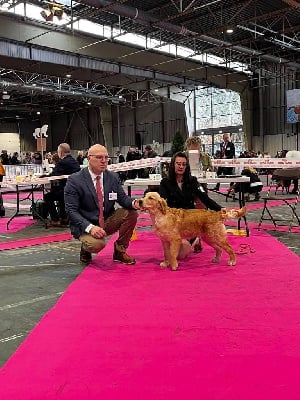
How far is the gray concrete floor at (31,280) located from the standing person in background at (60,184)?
781mm

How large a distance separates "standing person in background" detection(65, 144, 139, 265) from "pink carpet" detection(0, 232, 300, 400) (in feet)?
1.12

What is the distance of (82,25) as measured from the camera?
13.6 m

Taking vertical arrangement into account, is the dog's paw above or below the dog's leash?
above

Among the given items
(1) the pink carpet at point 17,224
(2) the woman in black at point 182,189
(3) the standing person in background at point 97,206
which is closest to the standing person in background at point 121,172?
(1) the pink carpet at point 17,224

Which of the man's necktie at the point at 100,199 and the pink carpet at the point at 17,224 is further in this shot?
the pink carpet at the point at 17,224

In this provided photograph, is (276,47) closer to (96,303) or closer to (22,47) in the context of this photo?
(22,47)

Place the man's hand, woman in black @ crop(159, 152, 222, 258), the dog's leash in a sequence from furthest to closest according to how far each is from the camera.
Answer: the dog's leash, woman in black @ crop(159, 152, 222, 258), the man's hand

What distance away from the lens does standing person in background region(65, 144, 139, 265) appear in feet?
12.3

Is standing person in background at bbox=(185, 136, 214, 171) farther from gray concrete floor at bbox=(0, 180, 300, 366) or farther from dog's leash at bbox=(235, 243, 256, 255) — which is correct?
dog's leash at bbox=(235, 243, 256, 255)

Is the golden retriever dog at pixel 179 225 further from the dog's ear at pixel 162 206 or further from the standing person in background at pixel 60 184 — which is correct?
the standing person in background at pixel 60 184

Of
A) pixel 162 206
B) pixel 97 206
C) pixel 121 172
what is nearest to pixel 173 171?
pixel 162 206

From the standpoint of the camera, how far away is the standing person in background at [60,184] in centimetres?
630

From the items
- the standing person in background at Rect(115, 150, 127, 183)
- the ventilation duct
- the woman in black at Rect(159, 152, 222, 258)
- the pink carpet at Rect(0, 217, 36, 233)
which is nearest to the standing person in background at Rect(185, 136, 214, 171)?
the woman in black at Rect(159, 152, 222, 258)

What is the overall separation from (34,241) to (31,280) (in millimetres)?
1878
